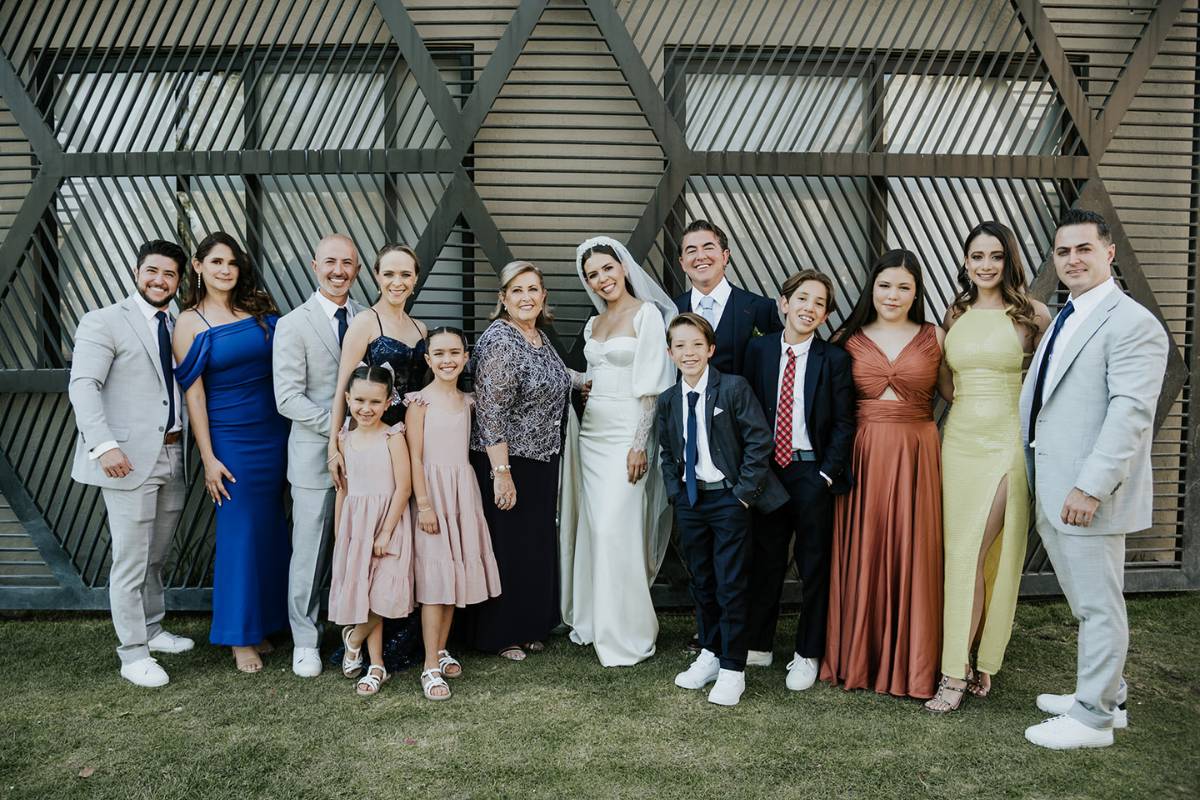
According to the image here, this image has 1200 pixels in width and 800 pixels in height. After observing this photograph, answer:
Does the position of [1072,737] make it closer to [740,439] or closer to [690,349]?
[740,439]

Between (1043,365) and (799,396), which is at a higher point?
(1043,365)

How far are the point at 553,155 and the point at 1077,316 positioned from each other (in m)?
2.94

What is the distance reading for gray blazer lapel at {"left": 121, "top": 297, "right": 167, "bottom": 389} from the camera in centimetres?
370

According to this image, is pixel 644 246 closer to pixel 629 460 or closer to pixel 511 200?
pixel 511 200

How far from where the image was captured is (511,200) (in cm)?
470

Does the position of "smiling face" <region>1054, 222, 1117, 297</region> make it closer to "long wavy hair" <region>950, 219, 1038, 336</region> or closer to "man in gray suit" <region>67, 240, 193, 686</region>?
"long wavy hair" <region>950, 219, 1038, 336</region>

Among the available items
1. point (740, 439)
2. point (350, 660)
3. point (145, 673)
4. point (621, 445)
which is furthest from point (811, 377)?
point (145, 673)

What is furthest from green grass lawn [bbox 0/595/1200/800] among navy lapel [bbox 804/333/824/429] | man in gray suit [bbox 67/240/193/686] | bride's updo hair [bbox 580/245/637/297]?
bride's updo hair [bbox 580/245/637/297]

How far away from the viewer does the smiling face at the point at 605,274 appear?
389 cm

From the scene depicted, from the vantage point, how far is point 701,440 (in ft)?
11.6

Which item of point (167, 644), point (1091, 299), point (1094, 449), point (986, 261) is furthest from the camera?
point (167, 644)

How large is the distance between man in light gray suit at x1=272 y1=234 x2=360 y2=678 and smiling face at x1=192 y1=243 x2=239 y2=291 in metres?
0.34

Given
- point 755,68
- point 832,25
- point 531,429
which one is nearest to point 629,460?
point 531,429

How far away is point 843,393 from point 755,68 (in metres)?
2.51
